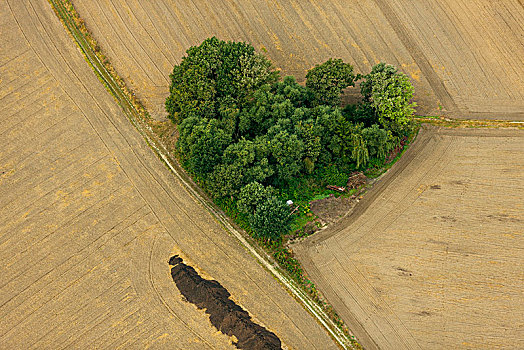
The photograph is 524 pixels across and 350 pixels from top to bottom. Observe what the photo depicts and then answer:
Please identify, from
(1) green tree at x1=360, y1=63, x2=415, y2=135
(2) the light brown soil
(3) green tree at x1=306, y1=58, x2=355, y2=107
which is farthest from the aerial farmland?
(3) green tree at x1=306, y1=58, x2=355, y2=107

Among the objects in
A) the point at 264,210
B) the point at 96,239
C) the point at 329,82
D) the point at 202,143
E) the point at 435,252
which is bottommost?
the point at 435,252

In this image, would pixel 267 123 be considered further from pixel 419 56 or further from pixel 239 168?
pixel 419 56

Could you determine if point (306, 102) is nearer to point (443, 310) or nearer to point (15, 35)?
point (443, 310)

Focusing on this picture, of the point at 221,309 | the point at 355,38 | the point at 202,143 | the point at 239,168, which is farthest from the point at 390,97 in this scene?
the point at 221,309

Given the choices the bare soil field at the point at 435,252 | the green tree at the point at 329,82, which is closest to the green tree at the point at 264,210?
the bare soil field at the point at 435,252

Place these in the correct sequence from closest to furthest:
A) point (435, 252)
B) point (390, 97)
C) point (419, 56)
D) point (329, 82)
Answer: point (435, 252) < point (390, 97) < point (329, 82) < point (419, 56)

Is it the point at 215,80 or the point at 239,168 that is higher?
the point at 215,80

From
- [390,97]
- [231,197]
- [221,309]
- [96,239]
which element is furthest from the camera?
[390,97]
